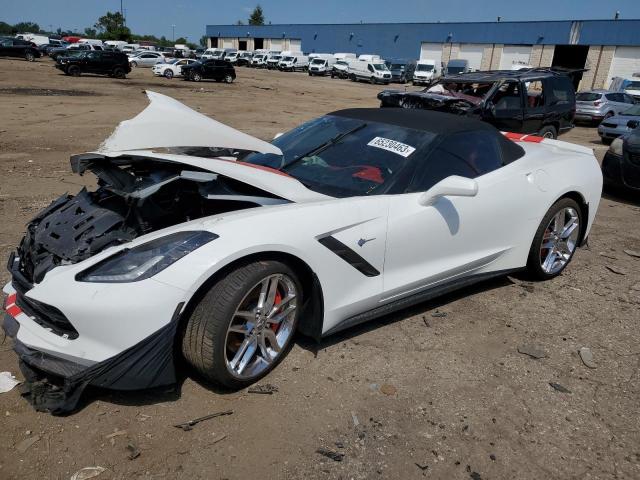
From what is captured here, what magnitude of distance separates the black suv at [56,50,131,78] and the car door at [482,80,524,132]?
2502cm

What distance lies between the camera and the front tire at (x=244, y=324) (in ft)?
8.18

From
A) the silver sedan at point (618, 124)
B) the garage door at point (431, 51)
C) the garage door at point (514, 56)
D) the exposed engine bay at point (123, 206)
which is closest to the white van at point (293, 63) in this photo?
the garage door at point (431, 51)

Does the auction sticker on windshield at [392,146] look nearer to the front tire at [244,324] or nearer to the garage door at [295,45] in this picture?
the front tire at [244,324]

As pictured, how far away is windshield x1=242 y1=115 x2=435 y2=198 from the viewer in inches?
131

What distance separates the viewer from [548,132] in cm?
1095

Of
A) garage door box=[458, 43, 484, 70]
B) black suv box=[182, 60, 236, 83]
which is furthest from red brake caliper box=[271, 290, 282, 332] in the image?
garage door box=[458, 43, 484, 70]

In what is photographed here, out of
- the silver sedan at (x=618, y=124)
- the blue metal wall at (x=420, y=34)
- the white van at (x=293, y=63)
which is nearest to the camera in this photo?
the silver sedan at (x=618, y=124)

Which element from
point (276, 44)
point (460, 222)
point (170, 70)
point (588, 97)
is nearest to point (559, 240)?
point (460, 222)

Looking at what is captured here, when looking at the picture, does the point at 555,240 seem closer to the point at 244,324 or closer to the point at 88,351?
the point at 244,324

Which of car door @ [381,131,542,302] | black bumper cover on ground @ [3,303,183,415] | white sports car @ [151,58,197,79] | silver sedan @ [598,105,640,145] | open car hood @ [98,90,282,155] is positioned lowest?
white sports car @ [151,58,197,79]

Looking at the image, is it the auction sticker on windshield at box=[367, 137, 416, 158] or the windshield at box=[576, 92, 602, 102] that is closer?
the auction sticker on windshield at box=[367, 137, 416, 158]

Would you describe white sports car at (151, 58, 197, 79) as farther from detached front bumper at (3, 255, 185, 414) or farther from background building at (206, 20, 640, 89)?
detached front bumper at (3, 255, 185, 414)

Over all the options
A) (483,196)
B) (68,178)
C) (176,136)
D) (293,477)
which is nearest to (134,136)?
(176,136)

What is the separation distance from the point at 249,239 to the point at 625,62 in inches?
1926
